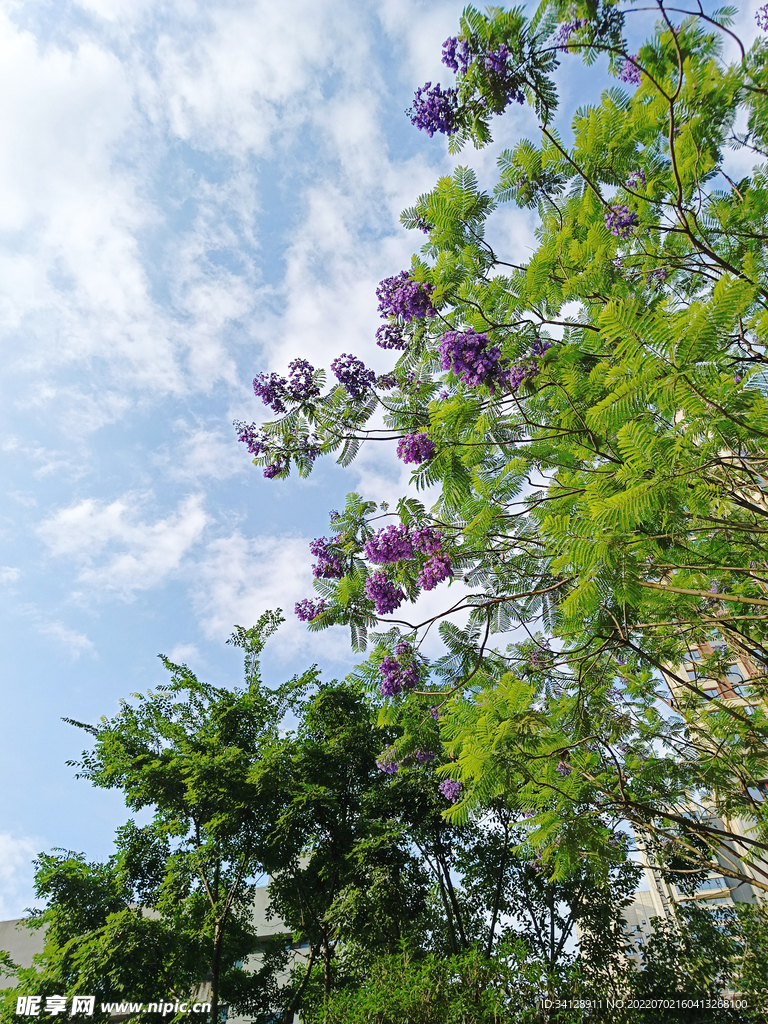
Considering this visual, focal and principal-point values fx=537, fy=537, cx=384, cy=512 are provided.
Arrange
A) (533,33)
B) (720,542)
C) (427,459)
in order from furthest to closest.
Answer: (720,542) < (427,459) < (533,33)

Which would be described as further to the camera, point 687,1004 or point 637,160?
point 687,1004

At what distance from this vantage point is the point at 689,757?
638 cm

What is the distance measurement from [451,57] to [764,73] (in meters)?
2.06

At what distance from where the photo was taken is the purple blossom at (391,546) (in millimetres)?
4777

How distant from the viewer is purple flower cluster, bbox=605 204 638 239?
3.97 meters

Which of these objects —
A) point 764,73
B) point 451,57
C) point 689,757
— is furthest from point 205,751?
point 764,73

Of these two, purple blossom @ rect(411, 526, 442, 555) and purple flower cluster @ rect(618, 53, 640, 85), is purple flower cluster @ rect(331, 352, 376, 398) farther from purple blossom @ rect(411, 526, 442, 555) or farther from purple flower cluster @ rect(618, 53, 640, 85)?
purple flower cluster @ rect(618, 53, 640, 85)

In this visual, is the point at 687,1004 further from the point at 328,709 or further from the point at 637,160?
the point at 637,160

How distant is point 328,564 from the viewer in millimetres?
5422

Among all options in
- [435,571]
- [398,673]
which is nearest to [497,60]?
[435,571]

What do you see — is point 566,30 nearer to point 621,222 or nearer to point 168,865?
point 621,222

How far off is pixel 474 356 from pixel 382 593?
2.26 m

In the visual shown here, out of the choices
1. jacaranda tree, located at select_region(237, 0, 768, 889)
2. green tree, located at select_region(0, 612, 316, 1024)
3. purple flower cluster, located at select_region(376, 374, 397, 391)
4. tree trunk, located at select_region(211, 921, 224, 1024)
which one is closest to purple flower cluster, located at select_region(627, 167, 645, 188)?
jacaranda tree, located at select_region(237, 0, 768, 889)

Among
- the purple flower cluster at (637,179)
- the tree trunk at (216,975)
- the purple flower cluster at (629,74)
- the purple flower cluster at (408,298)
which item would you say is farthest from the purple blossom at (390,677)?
the tree trunk at (216,975)
